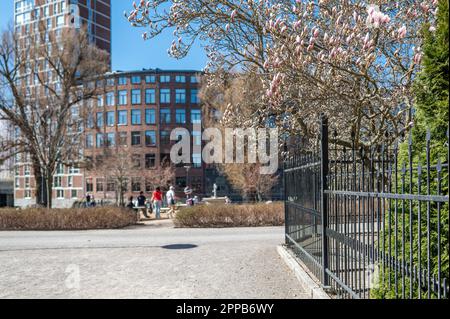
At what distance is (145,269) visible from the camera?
761cm

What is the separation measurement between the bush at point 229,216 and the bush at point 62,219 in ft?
9.23

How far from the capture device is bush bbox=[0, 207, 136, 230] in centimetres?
1611

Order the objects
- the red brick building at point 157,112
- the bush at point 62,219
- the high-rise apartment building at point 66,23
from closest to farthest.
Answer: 1. the bush at point 62,219
2. the red brick building at point 157,112
3. the high-rise apartment building at point 66,23

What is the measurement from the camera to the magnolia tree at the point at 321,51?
6.15m

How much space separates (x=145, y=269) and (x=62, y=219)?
9.91 meters

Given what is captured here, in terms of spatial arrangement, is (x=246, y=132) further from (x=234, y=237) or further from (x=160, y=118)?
(x=160, y=118)

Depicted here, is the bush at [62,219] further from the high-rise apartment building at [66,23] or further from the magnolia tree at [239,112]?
the high-rise apartment building at [66,23]

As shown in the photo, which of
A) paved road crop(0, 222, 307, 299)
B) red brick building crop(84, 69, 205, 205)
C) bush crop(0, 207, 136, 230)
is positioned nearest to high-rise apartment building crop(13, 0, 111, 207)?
red brick building crop(84, 69, 205, 205)

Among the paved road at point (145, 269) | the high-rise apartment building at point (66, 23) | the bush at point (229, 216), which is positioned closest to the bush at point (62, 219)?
the bush at point (229, 216)

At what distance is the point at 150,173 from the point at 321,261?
43.8 metres

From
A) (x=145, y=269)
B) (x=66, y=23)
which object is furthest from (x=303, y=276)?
(x=66, y=23)

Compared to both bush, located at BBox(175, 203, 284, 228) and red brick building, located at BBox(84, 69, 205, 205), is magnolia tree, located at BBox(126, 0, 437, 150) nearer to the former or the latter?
bush, located at BBox(175, 203, 284, 228)
